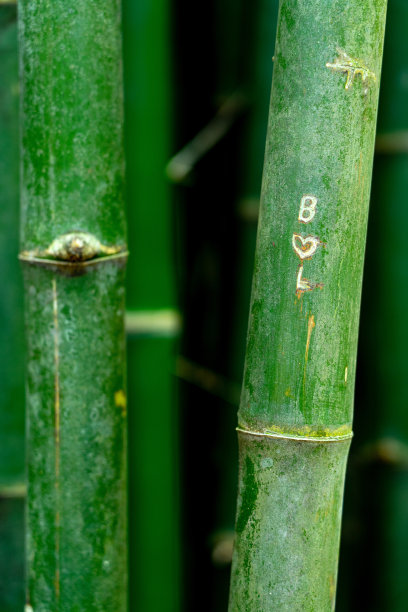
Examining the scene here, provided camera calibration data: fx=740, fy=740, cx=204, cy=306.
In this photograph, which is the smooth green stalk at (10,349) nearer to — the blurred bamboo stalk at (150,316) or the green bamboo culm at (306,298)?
the blurred bamboo stalk at (150,316)

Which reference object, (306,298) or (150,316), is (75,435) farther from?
(150,316)

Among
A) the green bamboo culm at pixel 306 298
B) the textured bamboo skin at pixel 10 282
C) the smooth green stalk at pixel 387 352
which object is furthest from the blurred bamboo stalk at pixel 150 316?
the green bamboo culm at pixel 306 298

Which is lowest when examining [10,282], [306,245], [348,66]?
[10,282]

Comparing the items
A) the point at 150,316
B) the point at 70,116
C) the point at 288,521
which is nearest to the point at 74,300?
the point at 70,116

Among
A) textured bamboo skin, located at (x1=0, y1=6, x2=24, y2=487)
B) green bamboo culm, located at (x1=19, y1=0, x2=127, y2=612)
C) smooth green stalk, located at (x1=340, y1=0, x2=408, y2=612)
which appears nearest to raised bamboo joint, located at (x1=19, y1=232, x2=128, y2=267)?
green bamboo culm, located at (x1=19, y1=0, x2=127, y2=612)

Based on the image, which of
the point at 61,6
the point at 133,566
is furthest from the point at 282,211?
the point at 133,566

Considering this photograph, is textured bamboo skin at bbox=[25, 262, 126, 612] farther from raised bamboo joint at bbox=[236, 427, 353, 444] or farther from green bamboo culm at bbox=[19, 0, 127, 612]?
raised bamboo joint at bbox=[236, 427, 353, 444]
